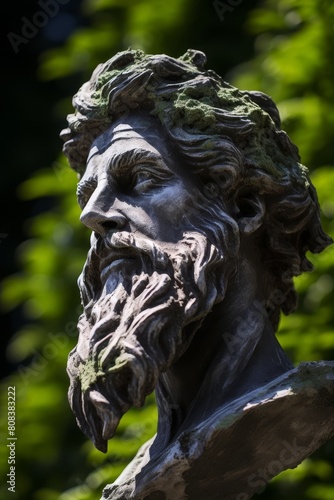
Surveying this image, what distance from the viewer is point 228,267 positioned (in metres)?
3.64

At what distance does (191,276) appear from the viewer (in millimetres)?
3539

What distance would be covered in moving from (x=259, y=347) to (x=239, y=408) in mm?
282

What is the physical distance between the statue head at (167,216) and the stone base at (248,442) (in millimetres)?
170

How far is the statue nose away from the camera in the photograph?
3584mm

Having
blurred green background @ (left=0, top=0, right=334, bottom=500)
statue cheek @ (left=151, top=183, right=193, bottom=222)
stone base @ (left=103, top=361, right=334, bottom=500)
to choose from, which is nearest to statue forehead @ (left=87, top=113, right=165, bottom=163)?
statue cheek @ (left=151, top=183, right=193, bottom=222)

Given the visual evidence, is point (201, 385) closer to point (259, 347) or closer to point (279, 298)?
point (259, 347)

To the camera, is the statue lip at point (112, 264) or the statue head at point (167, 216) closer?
the statue head at point (167, 216)

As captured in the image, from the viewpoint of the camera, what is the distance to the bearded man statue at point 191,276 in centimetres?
341

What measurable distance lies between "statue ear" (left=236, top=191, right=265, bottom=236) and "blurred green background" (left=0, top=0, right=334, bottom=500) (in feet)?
4.15

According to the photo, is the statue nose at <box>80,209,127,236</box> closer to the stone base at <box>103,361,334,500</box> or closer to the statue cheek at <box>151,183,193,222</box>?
the statue cheek at <box>151,183,193,222</box>

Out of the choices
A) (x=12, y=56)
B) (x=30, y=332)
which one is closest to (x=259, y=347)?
(x=30, y=332)

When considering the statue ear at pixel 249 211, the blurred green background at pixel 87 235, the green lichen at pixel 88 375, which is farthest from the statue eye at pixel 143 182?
the blurred green background at pixel 87 235

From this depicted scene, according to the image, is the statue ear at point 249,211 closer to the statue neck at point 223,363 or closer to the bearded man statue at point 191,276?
the bearded man statue at point 191,276

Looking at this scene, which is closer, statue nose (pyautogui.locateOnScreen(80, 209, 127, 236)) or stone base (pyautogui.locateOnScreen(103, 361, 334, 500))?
stone base (pyautogui.locateOnScreen(103, 361, 334, 500))
